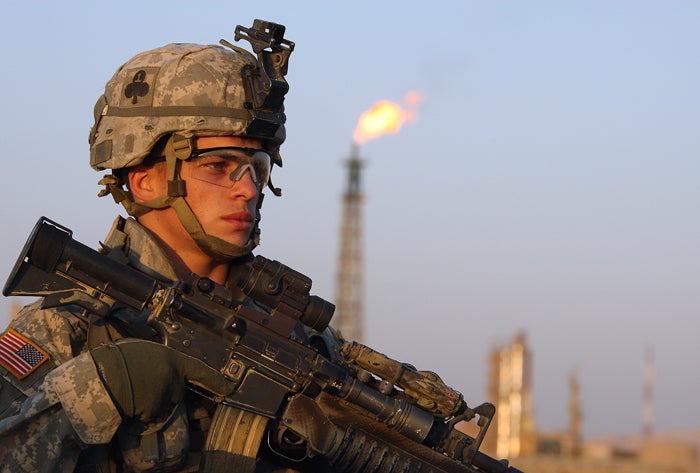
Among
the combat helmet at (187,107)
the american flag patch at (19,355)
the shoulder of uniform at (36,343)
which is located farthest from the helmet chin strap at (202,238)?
the american flag patch at (19,355)

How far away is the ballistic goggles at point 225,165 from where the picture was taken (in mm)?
6484

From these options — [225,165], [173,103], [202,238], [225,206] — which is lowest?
[202,238]

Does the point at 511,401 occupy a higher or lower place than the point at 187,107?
higher

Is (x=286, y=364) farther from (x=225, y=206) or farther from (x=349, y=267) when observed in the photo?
(x=349, y=267)

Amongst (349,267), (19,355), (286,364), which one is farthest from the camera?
(349,267)

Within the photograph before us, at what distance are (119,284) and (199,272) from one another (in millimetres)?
848

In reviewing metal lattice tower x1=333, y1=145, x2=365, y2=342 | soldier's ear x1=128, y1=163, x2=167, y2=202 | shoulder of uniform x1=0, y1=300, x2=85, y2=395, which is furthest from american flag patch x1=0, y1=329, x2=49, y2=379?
metal lattice tower x1=333, y1=145, x2=365, y2=342

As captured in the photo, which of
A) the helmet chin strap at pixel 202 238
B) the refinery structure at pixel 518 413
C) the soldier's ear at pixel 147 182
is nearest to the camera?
the helmet chin strap at pixel 202 238

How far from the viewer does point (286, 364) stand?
6.03 metres

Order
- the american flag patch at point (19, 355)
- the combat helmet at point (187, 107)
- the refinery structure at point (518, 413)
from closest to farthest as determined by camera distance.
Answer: the american flag patch at point (19, 355) < the combat helmet at point (187, 107) < the refinery structure at point (518, 413)

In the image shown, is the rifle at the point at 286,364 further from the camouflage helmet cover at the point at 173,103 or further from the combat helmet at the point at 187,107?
the camouflage helmet cover at the point at 173,103

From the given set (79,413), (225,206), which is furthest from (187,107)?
(79,413)

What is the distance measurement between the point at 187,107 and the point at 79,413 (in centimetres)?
200

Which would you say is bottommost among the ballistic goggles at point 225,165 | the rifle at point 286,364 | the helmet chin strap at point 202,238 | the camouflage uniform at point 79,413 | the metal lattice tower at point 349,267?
the camouflage uniform at point 79,413
